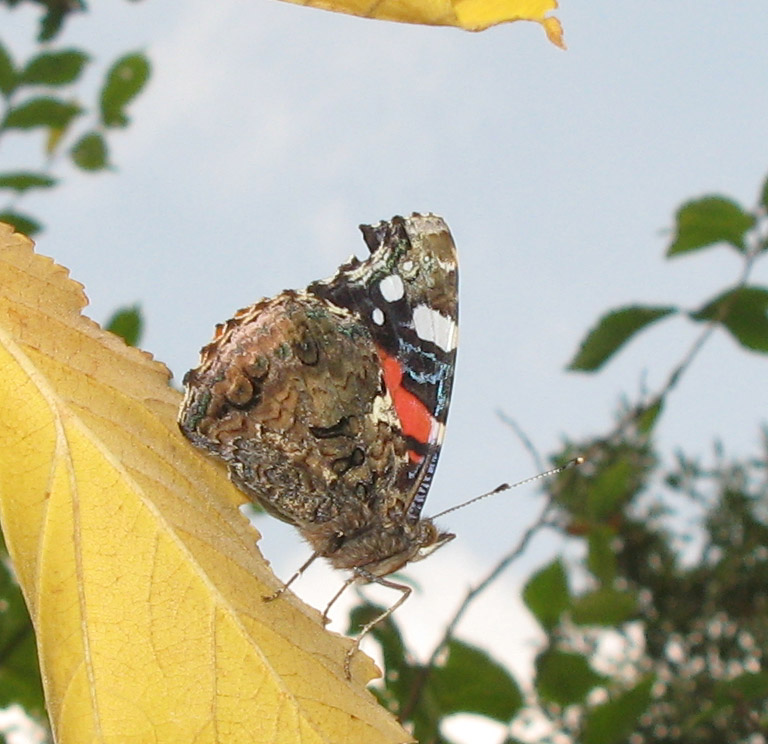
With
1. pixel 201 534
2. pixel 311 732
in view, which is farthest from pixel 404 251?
pixel 311 732

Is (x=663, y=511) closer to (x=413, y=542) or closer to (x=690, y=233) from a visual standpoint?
(x=690, y=233)

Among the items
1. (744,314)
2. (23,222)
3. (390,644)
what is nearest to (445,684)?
(390,644)

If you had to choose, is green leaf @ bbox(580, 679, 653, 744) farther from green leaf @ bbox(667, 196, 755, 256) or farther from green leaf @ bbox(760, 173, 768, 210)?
green leaf @ bbox(760, 173, 768, 210)

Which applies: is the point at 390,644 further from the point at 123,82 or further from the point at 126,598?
the point at 123,82

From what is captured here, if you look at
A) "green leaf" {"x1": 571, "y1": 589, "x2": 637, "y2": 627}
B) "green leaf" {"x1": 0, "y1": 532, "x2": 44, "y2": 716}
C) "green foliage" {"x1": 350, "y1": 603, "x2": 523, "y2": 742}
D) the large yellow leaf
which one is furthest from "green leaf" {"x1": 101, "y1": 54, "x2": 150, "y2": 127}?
the large yellow leaf

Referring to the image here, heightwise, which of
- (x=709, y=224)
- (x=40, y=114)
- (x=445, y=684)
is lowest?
(x=445, y=684)
